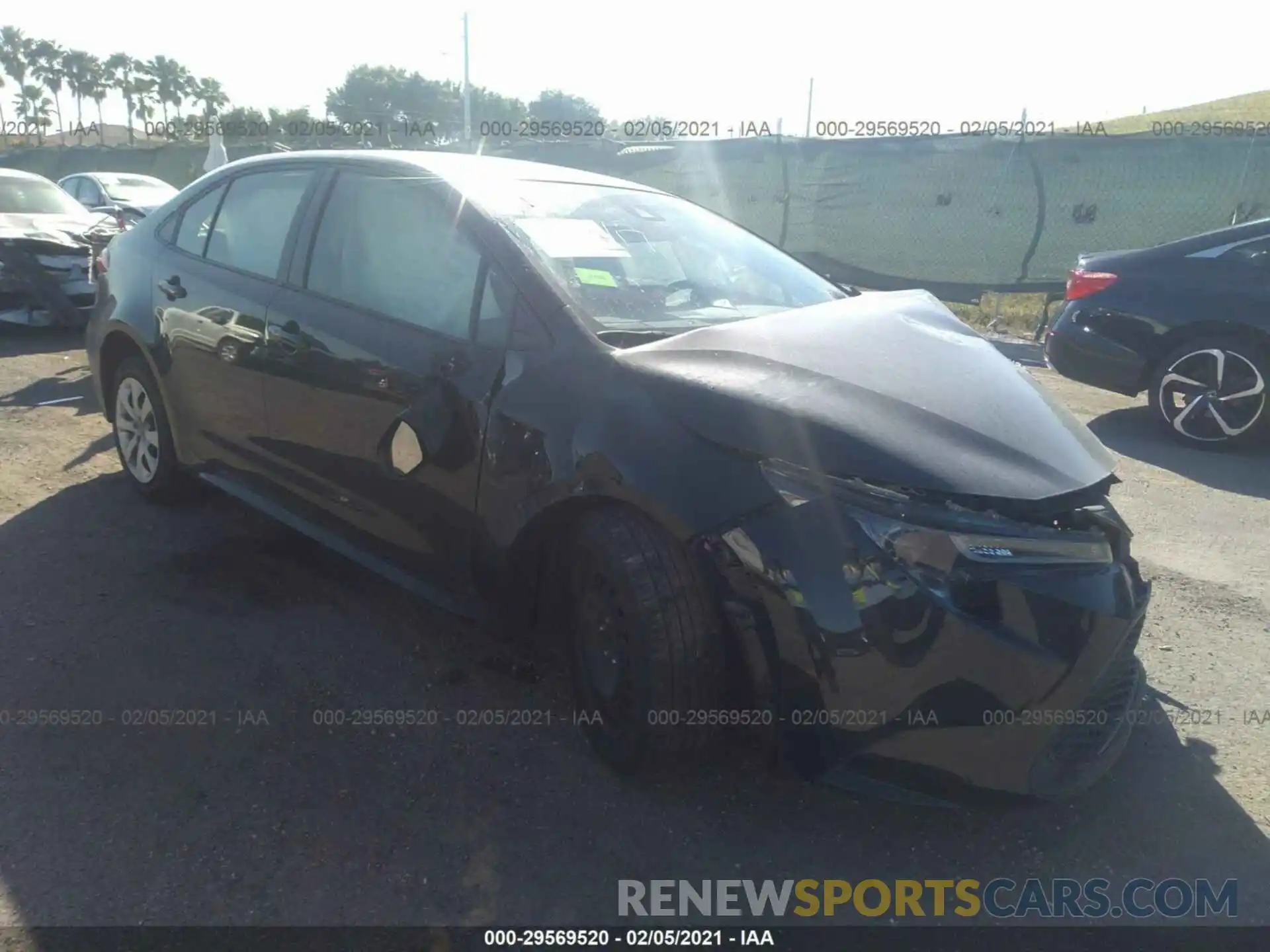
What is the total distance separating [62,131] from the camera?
2827 inches

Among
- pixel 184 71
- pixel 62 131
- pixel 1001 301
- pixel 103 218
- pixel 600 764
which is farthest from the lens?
pixel 62 131

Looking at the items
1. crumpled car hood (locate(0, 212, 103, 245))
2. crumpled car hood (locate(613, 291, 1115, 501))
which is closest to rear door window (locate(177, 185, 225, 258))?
crumpled car hood (locate(613, 291, 1115, 501))

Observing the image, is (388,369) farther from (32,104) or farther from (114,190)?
(32,104)

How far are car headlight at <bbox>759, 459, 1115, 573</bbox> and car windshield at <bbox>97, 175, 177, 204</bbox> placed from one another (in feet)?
45.7

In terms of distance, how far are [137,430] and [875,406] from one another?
11.8 ft

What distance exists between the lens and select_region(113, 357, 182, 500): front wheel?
13.9ft

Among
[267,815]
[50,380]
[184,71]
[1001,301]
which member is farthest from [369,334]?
[184,71]

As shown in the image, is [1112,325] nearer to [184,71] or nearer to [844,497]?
[844,497]

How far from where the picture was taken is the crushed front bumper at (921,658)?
2057 mm

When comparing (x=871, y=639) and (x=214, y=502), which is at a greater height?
(x=871, y=639)

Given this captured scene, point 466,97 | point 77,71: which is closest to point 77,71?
point 77,71

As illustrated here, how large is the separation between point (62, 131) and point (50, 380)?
79.8 m

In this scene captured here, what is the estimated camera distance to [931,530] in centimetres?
208

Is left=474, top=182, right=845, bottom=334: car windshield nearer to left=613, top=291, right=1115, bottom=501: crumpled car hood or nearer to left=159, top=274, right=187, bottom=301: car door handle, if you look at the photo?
left=613, top=291, right=1115, bottom=501: crumpled car hood
